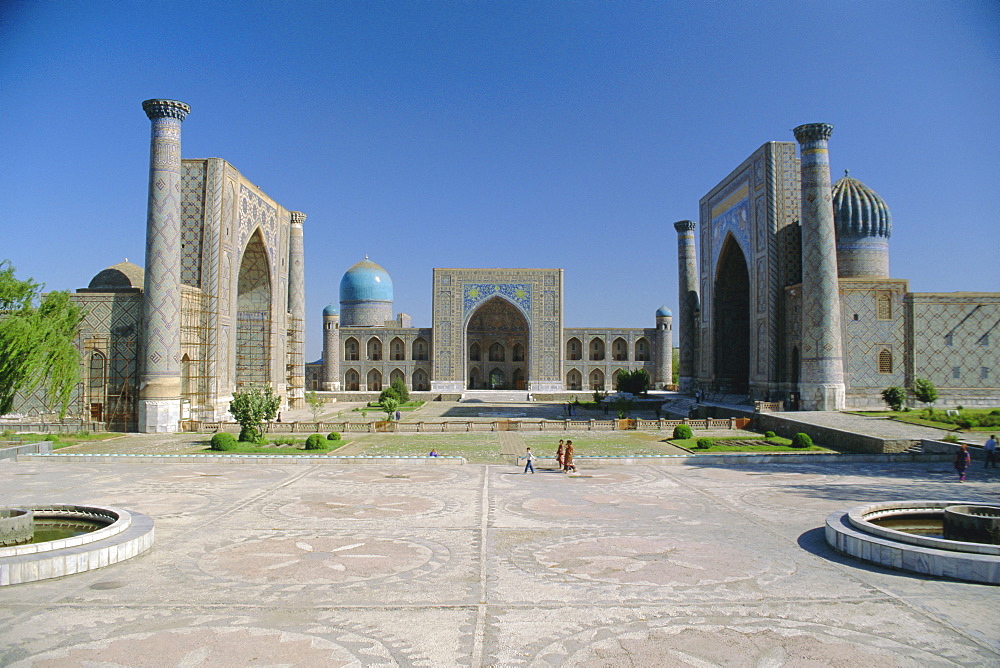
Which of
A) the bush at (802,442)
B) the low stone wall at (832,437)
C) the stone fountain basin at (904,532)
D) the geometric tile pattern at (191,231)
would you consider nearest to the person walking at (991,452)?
the low stone wall at (832,437)

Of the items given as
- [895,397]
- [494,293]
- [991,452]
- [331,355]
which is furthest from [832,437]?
[331,355]

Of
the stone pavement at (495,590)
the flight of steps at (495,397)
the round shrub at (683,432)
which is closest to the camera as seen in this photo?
the stone pavement at (495,590)

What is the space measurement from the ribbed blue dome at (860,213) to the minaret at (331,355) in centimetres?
2631

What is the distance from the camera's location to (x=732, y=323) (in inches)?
1059

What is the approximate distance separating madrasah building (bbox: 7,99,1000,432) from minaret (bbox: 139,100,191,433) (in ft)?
0.11

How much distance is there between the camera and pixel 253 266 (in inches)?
947

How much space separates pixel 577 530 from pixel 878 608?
10.0 feet

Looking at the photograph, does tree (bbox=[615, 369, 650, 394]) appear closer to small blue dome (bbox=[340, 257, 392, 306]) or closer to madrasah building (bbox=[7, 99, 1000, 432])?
madrasah building (bbox=[7, 99, 1000, 432])

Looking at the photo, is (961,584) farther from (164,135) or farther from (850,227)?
(850,227)

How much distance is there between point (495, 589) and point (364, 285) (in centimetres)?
4066

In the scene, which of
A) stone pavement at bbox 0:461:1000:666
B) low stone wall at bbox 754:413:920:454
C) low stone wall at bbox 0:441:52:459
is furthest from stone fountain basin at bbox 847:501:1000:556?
low stone wall at bbox 0:441:52:459

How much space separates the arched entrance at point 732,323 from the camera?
87.4 feet

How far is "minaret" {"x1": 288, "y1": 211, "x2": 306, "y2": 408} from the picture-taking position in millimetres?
26781

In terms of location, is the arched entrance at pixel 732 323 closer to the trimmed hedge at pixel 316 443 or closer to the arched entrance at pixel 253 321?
the arched entrance at pixel 253 321
